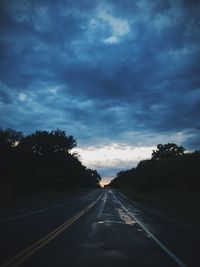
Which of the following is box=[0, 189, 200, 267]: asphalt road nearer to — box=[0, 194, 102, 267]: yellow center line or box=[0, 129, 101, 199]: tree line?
box=[0, 194, 102, 267]: yellow center line

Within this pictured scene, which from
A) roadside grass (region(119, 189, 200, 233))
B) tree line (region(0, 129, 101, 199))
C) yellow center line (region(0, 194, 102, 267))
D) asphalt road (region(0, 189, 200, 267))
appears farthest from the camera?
tree line (region(0, 129, 101, 199))

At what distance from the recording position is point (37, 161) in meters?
99.1

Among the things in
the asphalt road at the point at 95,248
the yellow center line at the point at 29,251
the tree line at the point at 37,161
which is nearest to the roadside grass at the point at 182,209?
the asphalt road at the point at 95,248

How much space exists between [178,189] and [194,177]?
3.43 metres

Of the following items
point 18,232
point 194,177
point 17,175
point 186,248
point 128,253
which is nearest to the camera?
point 128,253

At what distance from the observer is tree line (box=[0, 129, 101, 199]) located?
72000 mm

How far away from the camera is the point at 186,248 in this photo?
13.0 metres

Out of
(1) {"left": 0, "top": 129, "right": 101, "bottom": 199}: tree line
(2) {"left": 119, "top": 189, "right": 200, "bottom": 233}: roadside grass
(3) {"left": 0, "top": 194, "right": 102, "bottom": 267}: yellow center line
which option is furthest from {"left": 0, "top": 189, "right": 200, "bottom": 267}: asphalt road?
(1) {"left": 0, "top": 129, "right": 101, "bottom": 199}: tree line

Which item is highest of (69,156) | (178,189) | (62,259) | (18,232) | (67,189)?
(69,156)

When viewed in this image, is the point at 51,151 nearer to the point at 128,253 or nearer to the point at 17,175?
the point at 17,175

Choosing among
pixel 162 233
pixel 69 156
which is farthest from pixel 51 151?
pixel 162 233

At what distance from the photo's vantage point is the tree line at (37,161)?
72000 millimetres

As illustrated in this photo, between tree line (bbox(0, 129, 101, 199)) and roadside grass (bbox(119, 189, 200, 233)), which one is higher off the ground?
tree line (bbox(0, 129, 101, 199))

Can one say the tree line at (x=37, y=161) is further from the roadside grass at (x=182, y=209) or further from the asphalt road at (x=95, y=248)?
the asphalt road at (x=95, y=248)
